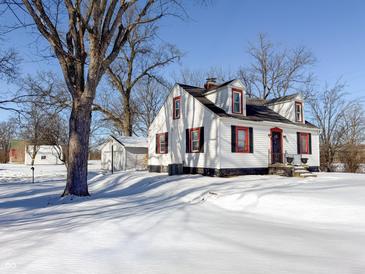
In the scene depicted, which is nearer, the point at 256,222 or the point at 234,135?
the point at 256,222

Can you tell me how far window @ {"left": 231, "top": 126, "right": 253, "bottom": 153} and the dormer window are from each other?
1.21 metres

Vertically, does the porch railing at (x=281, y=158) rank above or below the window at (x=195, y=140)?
below

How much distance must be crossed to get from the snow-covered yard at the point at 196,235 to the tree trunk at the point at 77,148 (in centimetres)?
124

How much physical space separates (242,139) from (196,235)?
1096cm

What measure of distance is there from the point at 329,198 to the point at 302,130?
39.0 ft

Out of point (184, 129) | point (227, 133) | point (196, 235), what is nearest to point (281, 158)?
point (227, 133)

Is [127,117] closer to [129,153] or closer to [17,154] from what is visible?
[129,153]

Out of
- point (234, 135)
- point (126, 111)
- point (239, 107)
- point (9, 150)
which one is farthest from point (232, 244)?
point (9, 150)

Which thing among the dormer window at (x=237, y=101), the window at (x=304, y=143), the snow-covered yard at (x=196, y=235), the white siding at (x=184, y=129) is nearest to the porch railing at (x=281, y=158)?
the window at (x=304, y=143)

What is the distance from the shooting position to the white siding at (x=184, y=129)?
46.9 feet

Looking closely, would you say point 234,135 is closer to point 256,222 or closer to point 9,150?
point 256,222

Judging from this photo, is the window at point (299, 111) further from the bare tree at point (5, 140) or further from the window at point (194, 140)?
the bare tree at point (5, 140)

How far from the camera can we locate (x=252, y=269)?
2990mm

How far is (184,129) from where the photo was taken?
1616 cm
